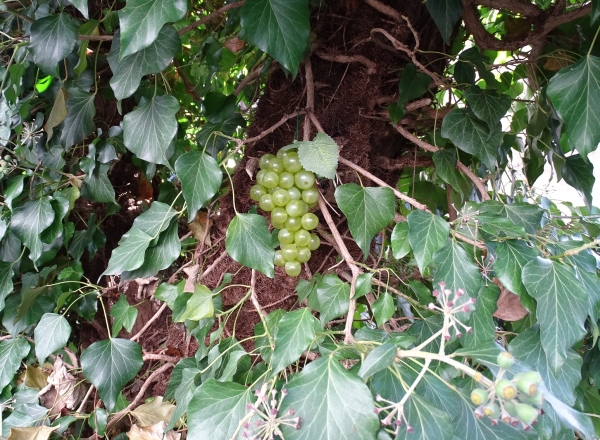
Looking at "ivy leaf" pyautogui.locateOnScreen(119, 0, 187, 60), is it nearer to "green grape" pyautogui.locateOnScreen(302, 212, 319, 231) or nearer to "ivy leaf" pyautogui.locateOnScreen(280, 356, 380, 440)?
"green grape" pyautogui.locateOnScreen(302, 212, 319, 231)

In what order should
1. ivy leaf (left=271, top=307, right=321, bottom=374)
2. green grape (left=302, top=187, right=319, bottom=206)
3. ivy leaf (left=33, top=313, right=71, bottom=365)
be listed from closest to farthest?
ivy leaf (left=271, top=307, right=321, bottom=374), green grape (left=302, top=187, right=319, bottom=206), ivy leaf (left=33, top=313, right=71, bottom=365)

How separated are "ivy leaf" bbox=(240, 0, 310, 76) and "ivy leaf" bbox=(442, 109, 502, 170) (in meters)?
0.29

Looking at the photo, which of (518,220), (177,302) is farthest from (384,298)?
(177,302)

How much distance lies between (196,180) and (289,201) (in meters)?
0.14

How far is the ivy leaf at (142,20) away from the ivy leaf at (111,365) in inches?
20.3

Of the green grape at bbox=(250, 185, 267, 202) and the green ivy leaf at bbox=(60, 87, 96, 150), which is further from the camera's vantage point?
the green ivy leaf at bbox=(60, 87, 96, 150)

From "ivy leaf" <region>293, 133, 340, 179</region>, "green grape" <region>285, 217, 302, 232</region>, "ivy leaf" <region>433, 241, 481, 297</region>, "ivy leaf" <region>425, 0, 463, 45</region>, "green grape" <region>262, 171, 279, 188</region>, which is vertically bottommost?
"green grape" <region>285, 217, 302, 232</region>

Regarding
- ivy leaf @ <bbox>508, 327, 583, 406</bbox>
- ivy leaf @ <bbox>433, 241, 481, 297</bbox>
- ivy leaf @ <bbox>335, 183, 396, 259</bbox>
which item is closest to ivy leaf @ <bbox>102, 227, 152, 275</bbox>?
ivy leaf @ <bbox>335, 183, 396, 259</bbox>

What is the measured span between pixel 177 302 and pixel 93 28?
55 centimetres

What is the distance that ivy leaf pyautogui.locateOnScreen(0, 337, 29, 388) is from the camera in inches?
37.5

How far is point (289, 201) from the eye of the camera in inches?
28.0

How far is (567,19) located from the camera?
0.73m

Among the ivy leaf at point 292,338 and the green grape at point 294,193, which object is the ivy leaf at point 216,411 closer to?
the ivy leaf at point 292,338

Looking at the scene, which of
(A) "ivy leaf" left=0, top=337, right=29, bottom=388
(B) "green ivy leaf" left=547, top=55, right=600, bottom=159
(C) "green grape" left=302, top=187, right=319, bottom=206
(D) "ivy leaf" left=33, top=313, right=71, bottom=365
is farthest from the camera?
(A) "ivy leaf" left=0, top=337, right=29, bottom=388
